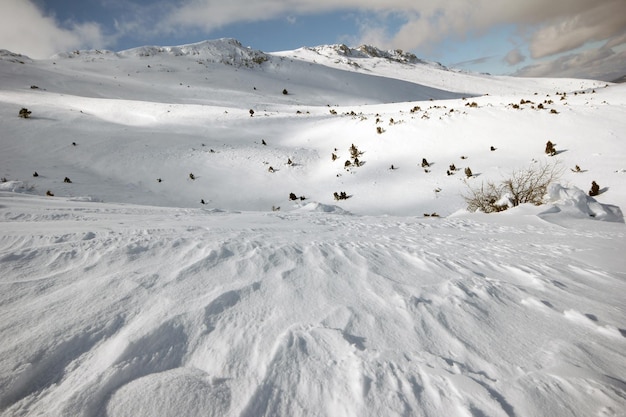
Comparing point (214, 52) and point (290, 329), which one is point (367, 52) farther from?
point (290, 329)

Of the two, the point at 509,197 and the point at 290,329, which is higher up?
the point at 290,329

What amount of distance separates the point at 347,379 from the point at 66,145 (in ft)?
40.5

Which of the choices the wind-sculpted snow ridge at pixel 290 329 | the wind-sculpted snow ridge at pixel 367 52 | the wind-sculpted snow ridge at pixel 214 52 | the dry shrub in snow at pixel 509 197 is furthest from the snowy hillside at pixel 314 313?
the wind-sculpted snow ridge at pixel 367 52

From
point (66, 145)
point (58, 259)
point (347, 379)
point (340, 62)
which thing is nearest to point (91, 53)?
point (66, 145)

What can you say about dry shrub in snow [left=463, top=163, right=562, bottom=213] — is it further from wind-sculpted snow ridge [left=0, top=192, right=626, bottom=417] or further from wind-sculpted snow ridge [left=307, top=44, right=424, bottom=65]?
wind-sculpted snow ridge [left=307, top=44, right=424, bottom=65]

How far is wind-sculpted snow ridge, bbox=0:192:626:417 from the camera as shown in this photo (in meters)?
1.20

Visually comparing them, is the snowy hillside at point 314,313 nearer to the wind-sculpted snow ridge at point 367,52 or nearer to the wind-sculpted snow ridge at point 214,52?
the wind-sculpted snow ridge at point 214,52

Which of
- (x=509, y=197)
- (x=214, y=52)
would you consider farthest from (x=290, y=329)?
(x=214, y=52)

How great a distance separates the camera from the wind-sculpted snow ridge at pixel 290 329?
120 centimetres

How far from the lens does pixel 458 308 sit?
1869mm

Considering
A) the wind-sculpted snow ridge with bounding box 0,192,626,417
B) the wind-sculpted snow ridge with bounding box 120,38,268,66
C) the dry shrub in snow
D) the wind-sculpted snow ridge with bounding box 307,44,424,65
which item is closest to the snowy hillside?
the wind-sculpted snow ridge with bounding box 0,192,626,417

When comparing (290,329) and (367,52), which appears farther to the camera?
(367,52)

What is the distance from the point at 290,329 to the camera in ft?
5.08

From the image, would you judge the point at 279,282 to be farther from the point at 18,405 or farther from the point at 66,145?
the point at 66,145
